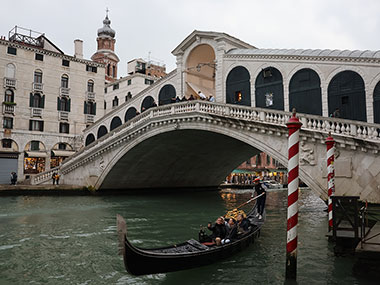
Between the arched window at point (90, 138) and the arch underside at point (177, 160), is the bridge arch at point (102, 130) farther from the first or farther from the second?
the arch underside at point (177, 160)

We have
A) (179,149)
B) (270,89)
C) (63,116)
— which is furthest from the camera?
(63,116)

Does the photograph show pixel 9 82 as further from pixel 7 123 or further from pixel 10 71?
pixel 7 123

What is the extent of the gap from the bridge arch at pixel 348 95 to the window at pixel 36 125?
1882cm

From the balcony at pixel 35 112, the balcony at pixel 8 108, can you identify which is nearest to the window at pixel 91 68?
the balcony at pixel 35 112

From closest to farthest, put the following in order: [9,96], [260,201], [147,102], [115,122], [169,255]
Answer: [169,255]
[260,201]
[147,102]
[9,96]
[115,122]

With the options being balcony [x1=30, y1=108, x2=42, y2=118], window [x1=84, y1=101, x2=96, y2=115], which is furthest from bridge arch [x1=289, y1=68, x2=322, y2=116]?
balcony [x1=30, y1=108, x2=42, y2=118]

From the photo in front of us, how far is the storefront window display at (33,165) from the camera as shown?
74.8 ft

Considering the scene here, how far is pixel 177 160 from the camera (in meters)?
20.7

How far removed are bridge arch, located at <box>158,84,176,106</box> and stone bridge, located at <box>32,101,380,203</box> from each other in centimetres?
289

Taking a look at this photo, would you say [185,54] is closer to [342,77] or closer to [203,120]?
[203,120]

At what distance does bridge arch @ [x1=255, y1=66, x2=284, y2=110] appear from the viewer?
14.4 m

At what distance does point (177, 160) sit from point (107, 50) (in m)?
33.1

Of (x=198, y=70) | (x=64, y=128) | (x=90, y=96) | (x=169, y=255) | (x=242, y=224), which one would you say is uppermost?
(x=90, y=96)

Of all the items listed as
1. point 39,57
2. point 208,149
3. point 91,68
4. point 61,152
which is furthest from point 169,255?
point 91,68
